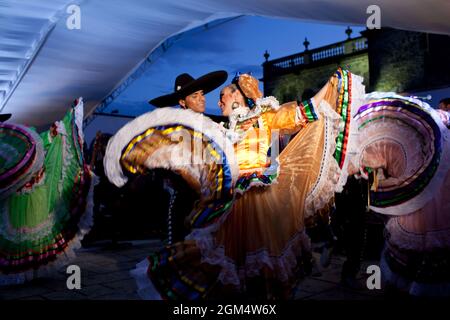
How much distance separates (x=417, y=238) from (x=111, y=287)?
2.84 m

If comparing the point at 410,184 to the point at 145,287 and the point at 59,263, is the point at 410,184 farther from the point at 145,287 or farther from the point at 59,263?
the point at 59,263

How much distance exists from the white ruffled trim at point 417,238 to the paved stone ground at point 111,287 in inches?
21.8

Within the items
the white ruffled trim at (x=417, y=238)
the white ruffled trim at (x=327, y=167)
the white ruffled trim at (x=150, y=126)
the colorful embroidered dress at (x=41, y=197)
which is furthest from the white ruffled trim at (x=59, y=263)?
the white ruffled trim at (x=417, y=238)

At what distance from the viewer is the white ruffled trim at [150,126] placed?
237 centimetres

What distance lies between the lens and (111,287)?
3.80m

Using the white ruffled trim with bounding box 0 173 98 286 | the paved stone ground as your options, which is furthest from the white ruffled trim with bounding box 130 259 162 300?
the white ruffled trim with bounding box 0 173 98 286

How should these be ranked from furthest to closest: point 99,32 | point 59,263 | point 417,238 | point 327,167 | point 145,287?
1. point 99,32
2. point 59,263
3. point 417,238
4. point 327,167
5. point 145,287

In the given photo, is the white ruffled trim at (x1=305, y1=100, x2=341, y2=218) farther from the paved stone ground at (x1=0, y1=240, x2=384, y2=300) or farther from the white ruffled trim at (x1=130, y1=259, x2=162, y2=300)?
the white ruffled trim at (x1=130, y1=259, x2=162, y2=300)

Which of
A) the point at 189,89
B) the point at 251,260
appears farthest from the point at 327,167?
the point at 189,89

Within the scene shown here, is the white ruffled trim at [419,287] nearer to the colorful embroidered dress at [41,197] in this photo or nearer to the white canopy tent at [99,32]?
the white canopy tent at [99,32]

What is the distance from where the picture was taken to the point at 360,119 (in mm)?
3309

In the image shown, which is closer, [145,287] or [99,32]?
[145,287]
